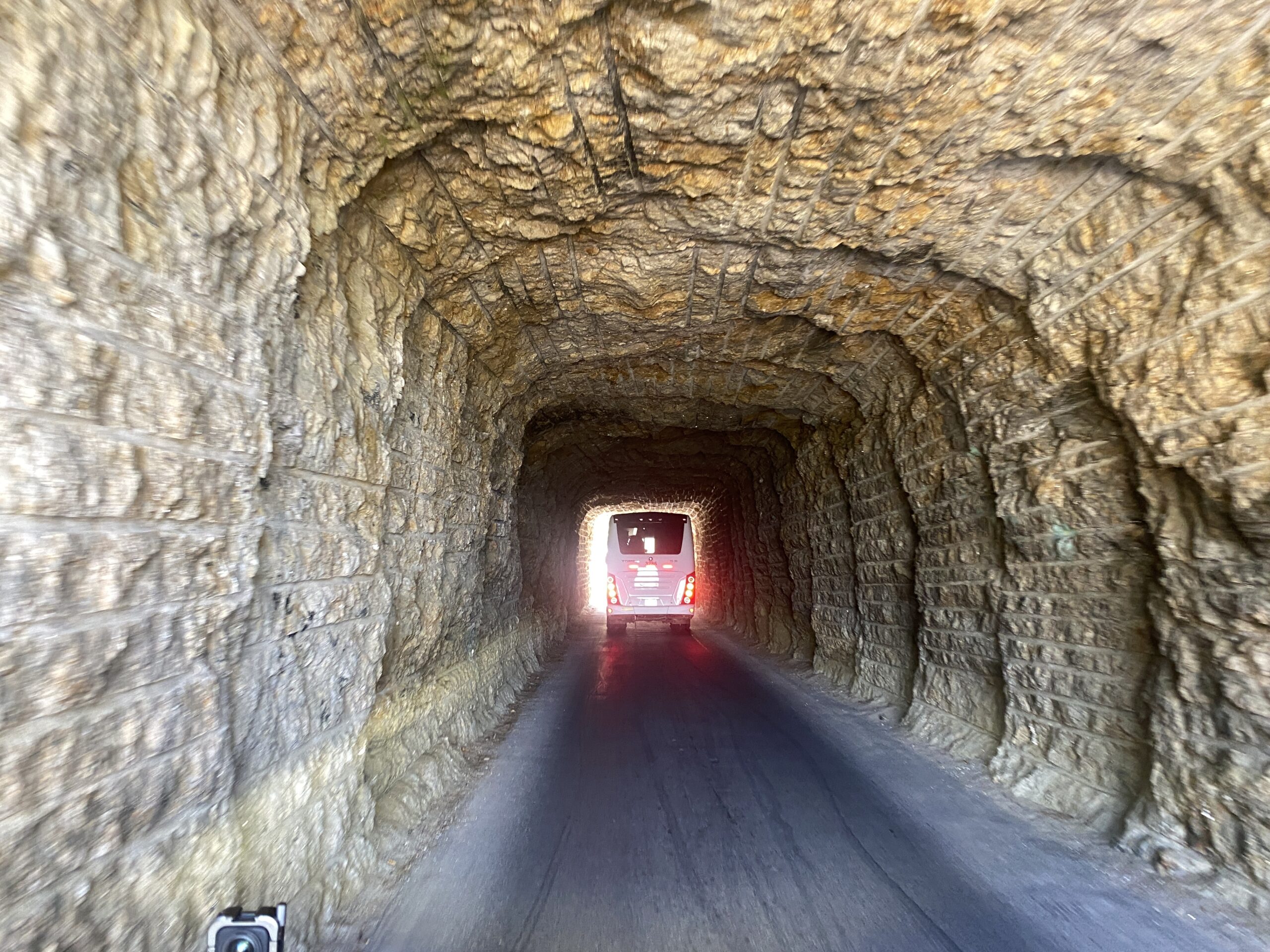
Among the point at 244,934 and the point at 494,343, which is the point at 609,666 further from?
the point at 244,934

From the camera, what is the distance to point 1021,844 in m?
3.62

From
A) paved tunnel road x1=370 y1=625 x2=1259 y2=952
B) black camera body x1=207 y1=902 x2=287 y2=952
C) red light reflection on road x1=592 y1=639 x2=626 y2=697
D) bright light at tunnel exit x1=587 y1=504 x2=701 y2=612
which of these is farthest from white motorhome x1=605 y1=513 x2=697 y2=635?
black camera body x1=207 y1=902 x2=287 y2=952

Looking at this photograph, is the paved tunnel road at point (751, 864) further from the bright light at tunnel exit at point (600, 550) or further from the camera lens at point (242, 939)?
the bright light at tunnel exit at point (600, 550)

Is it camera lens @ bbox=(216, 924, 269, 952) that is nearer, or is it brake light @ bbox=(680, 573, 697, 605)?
camera lens @ bbox=(216, 924, 269, 952)

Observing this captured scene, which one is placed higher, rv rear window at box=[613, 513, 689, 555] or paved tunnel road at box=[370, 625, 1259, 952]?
rv rear window at box=[613, 513, 689, 555]

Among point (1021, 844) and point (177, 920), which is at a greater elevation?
point (177, 920)

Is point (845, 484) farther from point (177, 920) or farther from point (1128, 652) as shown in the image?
point (177, 920)

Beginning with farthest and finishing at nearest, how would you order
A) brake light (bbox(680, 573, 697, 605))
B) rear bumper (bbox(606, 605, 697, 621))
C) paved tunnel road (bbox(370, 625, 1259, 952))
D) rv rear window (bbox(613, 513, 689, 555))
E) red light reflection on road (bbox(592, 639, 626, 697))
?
1. rv rear window (bbox(613, 513, 689, 555))
2. brake light (bbox(680, 573, 697, 605))
3. rear bumper (bbox(606, 605, 697, 621))
4. red light reflection on road (bbox(592, 639, 626, 697))
5. paved tunnel road (bbox(370, 625, 1259, 952))

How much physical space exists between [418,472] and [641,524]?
36.2 ft

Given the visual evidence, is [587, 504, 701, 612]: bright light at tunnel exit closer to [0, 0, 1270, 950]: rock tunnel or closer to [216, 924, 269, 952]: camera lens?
[0, 0, 1270, 950]: rock tunnel

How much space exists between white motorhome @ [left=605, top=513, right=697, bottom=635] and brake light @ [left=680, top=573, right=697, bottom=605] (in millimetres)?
11

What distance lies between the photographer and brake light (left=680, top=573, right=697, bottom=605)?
14.5 metres

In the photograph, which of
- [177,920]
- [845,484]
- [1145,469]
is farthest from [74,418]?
[845,484]

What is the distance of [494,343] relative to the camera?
533cm
